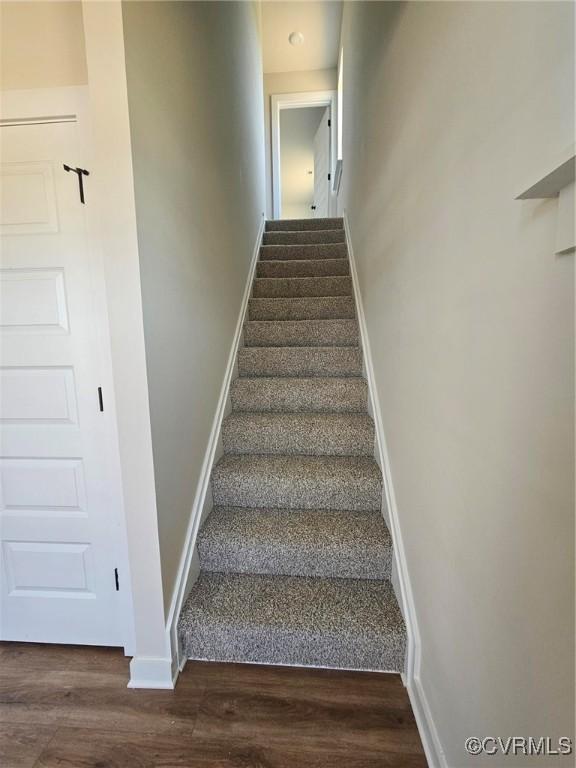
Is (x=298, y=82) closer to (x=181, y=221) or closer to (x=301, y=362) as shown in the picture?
(x=301, y=362)

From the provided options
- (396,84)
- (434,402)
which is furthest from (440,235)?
(396,84)

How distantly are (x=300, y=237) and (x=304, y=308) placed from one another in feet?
4.46

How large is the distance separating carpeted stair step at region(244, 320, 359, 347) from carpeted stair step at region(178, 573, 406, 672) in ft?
5.13

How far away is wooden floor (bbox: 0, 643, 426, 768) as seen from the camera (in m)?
1.03

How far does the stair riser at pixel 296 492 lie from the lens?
167 cm

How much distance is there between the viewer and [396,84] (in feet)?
4.69

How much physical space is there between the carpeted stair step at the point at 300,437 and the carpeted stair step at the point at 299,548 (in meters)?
0.41

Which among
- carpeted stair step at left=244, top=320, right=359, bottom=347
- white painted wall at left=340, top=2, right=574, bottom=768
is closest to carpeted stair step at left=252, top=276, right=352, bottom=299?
carpeted stair step at left=244, top=320, right=359, bottom=347

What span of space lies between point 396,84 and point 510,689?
193 cm

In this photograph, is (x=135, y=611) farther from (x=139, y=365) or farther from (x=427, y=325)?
(x=427, y=325)

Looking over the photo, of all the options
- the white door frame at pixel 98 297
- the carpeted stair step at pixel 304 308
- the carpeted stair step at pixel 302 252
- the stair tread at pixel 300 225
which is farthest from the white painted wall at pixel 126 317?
the stair tread at pixel 300 225

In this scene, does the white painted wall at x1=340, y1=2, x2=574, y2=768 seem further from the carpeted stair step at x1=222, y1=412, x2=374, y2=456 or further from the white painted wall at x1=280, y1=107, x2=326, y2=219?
the white painted wall at x1=280, y1=107, x2=326, y2=219

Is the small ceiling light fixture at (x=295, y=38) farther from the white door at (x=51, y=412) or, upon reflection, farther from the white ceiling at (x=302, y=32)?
the white door at (x=51, y=412)

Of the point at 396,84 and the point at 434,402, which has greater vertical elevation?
the point at 396,84
